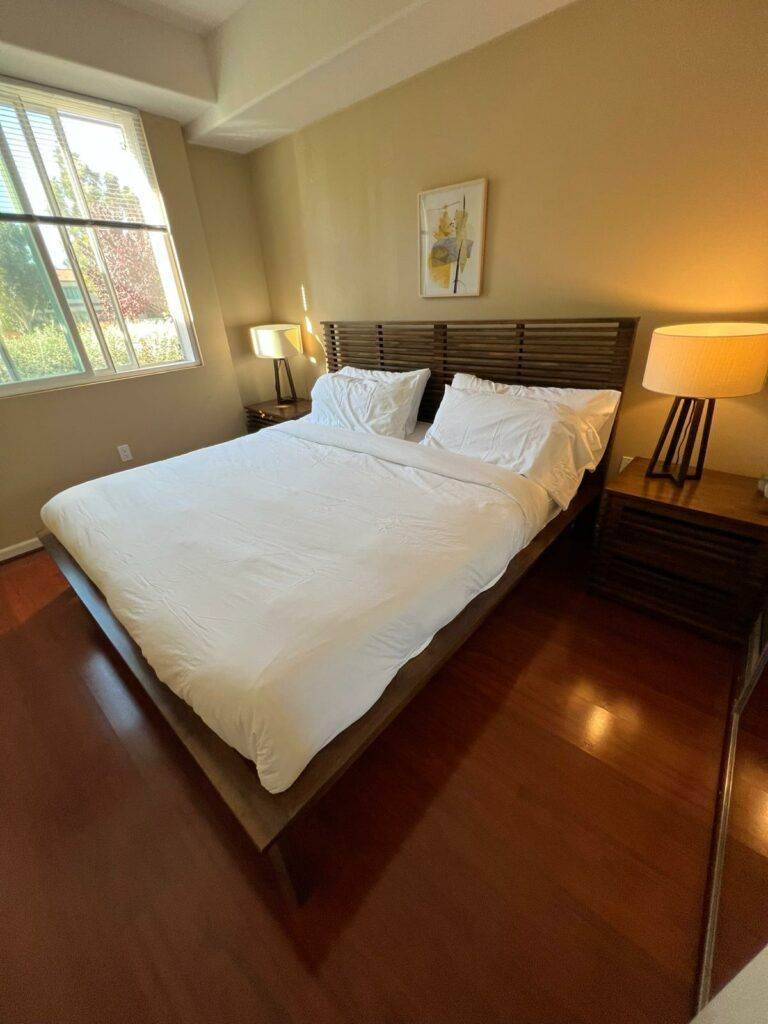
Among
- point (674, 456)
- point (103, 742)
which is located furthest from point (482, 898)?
point (674, 456)

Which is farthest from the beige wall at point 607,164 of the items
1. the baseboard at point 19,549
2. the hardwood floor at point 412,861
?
the baseboard at point 19,549

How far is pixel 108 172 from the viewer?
8.27ft

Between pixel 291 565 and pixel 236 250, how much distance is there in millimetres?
3139

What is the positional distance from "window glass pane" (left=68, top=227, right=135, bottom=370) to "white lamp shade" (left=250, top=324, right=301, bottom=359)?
3.02 ft

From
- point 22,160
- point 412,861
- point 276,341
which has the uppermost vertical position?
point 22,160

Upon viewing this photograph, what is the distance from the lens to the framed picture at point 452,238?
2146 mm

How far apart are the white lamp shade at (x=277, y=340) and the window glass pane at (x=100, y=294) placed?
921mm

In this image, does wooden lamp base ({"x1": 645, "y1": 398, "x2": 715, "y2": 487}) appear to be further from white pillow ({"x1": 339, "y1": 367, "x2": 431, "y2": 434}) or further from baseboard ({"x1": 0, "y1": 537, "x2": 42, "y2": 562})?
baseboard ({"x1": 0, "y1": 537, "x2": 42, "y2": 562})

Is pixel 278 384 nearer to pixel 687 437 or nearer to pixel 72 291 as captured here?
pixel 72 291

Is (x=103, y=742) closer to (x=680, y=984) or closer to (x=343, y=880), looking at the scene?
(x=343, y=880)

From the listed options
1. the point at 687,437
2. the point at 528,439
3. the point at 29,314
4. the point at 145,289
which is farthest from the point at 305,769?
the point at 145,289

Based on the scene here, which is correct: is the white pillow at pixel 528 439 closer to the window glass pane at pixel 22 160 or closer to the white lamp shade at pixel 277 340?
the white lamp shade at pixel 277 340

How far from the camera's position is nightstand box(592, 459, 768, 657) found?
58.8 inches

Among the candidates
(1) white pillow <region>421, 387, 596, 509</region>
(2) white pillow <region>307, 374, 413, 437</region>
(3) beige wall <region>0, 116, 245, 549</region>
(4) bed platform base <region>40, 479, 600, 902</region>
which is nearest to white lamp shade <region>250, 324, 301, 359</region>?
(3) beige wall <region>0, 116, 245, 549</region>
